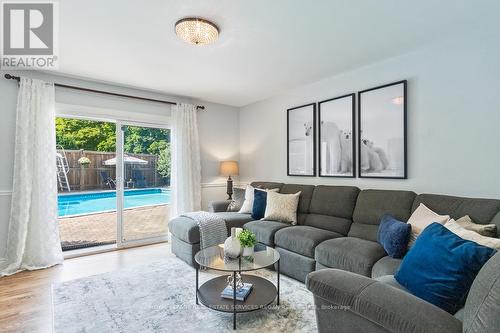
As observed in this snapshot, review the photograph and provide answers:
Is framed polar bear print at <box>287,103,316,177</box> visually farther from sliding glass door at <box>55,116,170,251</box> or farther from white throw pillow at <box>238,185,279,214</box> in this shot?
sliding glass door at <box>55,116,170,251</box>

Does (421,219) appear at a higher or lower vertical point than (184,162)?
lower

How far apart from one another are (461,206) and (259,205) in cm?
227

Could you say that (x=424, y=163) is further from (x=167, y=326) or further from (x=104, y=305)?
(x=104, y=305)

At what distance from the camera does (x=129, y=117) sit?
165 inches

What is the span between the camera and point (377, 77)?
10.5 ft

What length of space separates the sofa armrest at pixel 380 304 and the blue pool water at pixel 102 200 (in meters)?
3.57

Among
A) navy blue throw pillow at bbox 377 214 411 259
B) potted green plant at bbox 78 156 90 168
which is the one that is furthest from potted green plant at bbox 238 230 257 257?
potted green plant at bbox 78 156 90 168

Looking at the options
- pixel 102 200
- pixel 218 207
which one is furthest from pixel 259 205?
pixel 102 200

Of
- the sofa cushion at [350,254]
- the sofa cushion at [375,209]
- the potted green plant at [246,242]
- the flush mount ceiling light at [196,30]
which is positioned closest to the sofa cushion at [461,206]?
the sofa cushion at [375,209]

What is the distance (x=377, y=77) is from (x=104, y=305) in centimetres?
374

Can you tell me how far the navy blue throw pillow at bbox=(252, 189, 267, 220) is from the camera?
12.4ft

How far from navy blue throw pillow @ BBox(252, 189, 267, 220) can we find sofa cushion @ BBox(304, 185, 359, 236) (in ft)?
2.07

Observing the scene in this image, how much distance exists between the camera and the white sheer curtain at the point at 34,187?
127 inches

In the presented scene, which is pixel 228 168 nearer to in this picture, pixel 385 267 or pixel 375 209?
pixel 375 209
